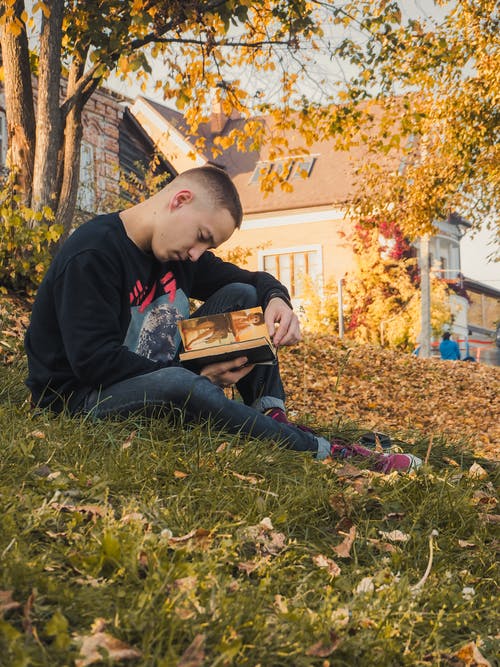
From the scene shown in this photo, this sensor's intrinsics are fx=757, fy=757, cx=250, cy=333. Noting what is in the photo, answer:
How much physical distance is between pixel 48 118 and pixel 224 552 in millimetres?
5986

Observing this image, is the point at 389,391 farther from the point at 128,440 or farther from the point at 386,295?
the point at 386,295

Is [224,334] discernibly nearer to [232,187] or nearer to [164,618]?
[232,187]

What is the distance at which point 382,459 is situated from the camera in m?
3.64

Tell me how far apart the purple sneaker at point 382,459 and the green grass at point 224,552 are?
169 millimetres

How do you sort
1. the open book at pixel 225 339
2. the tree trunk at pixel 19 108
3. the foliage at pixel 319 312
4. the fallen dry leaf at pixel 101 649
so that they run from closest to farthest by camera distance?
the fallen dry leaf at pixel 101 649
the open book at pixel 225 339
the tree trunk at pixel 19 108
the foliage at pixel 319 312

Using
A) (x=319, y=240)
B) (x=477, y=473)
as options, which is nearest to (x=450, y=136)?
(x=477, y=473)

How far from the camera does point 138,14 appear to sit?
6.34m

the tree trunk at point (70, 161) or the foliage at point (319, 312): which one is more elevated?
the tree trunk at point (70, 161)

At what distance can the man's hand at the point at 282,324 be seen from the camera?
3707 mm

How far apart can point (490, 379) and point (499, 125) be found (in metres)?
4.13

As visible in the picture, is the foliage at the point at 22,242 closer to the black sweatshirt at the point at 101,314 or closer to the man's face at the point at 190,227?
the black sweatshirt at the point at 101,314

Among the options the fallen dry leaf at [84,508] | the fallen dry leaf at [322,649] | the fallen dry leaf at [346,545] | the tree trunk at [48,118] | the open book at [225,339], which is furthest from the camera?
the tree trunk at [48,118]

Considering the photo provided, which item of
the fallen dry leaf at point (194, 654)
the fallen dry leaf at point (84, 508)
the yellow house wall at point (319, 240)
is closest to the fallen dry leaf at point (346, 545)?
the fallen dry leaf at point (84, 508)

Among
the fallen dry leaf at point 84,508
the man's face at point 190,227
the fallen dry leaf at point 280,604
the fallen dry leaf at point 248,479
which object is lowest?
the fallen dry leaf at point 280,604
